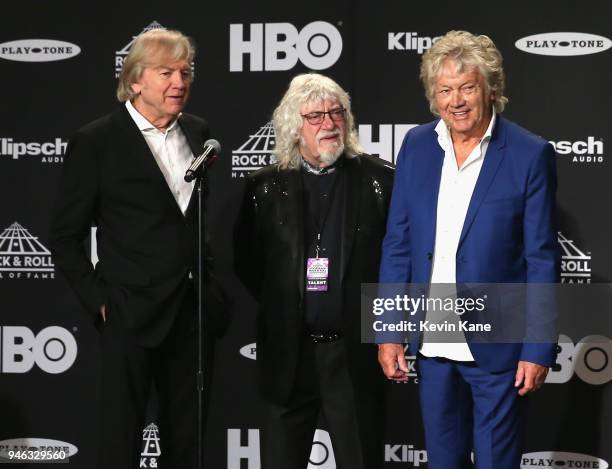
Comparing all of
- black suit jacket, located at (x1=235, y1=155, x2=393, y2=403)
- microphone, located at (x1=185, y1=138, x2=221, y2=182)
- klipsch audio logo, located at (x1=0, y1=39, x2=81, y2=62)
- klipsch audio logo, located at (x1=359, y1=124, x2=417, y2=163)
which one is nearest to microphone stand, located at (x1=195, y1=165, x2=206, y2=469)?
microphone, located at (x1=185, y1=138, x2=221, y2=182)

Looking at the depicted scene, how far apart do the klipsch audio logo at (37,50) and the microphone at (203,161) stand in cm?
196

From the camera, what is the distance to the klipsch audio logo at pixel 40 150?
16.7 ft

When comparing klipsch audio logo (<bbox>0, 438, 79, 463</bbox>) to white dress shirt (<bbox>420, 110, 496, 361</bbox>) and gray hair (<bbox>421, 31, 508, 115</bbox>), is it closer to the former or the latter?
white dress shirt (<bbox>420, 110, 496, 361</bbox>)

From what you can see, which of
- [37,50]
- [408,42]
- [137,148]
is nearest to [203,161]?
[137,148]

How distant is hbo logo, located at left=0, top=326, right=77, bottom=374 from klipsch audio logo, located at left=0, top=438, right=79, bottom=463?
394mm

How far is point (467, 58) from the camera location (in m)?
3.36

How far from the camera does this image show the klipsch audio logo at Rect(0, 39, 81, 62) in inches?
200

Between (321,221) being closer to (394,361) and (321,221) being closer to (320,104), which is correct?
(320,104)

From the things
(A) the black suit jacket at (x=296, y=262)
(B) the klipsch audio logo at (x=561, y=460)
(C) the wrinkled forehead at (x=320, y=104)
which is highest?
(C) the wrinkled forehead at (x=320, y=104)

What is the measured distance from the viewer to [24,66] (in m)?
5.11

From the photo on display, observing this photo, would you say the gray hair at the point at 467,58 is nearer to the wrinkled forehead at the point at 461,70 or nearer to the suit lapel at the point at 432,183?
the wrinkled forehead at the point at 461,70

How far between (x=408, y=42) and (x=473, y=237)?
1857 mm

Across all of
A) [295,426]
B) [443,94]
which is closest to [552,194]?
[443,94]

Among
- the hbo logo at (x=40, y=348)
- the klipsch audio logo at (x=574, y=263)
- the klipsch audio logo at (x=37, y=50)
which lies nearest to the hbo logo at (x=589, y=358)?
the klipsch audio logo at (x=574, y=263)
